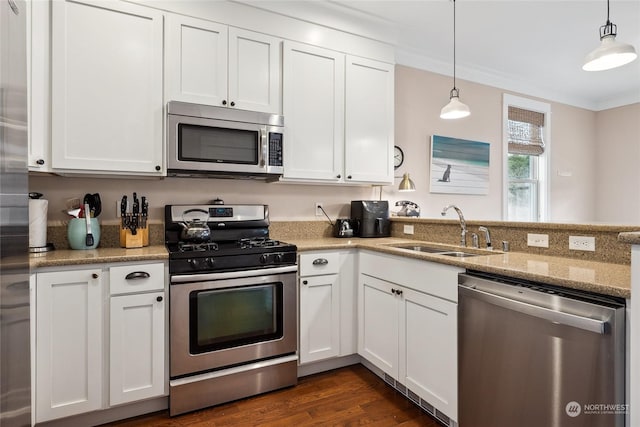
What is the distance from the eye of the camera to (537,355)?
1.26 m

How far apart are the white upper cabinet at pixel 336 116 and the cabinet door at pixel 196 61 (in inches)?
18.4

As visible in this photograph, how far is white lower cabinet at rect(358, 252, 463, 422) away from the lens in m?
1.68

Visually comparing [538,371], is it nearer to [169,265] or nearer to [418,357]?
[418,357]

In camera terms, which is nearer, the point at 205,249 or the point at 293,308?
the point at 205,249

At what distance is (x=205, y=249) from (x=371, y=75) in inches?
77.1

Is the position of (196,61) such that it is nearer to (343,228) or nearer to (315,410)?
(343,228)

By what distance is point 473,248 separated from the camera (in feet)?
7.11

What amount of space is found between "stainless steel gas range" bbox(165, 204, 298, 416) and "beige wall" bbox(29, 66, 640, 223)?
0.36 m

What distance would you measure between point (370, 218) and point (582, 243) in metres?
1.49

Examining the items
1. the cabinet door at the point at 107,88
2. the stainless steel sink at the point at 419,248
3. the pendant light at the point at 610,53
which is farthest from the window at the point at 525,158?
the cabinet door at the point at 107,88

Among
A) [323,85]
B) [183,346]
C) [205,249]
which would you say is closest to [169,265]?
[205,249]

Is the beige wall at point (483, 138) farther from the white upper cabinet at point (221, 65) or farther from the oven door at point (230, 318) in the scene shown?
the oven door at point (230, 318)

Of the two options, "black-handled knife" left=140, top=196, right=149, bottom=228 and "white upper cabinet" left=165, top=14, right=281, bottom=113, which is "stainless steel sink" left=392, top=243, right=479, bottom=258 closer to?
"white upper cabinet" left=165, top=14, right=281, bottom=113

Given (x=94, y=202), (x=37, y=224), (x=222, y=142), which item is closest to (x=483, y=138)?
(x=222, y=142)
